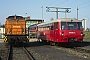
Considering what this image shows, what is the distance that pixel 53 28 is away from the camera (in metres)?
23.0

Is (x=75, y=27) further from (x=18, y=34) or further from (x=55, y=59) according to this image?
(x=55, y=59)

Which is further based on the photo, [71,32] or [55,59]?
[71,32]

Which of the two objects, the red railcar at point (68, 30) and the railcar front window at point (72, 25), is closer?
the red railcar at point (68, 30)

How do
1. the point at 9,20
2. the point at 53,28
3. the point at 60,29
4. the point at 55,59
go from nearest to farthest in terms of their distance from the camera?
the point at 55,59
the point at 60,29
the point at 53,28
the point at 9,20

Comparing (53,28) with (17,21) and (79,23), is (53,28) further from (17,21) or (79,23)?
(17,21)

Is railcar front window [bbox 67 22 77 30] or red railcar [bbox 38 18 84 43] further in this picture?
railcar front window [bbox 67 22 77 30]

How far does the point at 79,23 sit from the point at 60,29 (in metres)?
2.14

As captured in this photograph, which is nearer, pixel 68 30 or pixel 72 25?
pixel 68 30

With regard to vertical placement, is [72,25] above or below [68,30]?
above

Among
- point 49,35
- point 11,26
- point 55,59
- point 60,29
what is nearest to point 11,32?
point 11,26

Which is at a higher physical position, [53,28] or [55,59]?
[53,28]

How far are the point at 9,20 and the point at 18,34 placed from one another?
256cm

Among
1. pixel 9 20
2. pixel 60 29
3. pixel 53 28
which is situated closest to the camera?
pixel 60 29

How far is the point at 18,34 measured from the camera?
23031 mm
